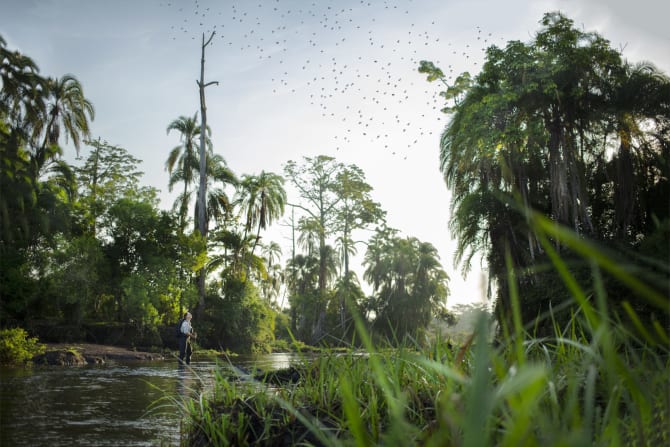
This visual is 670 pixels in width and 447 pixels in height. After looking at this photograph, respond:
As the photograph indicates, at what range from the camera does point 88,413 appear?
6785 millimetres

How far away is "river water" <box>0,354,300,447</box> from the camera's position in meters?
5.06

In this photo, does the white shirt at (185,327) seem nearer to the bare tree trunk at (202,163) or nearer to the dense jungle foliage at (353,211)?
the dense jungle foliage at (353,211)

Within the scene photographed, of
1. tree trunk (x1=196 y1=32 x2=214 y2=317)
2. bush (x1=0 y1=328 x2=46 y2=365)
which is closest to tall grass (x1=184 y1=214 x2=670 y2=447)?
bush (x1=0 y1=328 x2=46 y2=365)

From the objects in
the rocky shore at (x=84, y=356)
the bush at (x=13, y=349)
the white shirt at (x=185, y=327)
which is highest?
the white shirt at (x=185, y=327)

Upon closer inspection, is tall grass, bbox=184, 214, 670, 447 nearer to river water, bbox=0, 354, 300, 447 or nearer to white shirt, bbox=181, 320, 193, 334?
river water, bbox=0, 354, 300, 447

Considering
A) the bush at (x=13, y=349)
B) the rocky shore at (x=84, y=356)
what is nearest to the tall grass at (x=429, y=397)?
the bush at (x=13, y=349)

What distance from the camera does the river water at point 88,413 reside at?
506 cm

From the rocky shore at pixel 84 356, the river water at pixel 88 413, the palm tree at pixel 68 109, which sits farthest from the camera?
the palm tree at pixel 68 109

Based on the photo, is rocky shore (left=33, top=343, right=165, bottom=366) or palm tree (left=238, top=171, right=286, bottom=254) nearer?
rocky shore (left=33, top=343, right=165, bottom=366)

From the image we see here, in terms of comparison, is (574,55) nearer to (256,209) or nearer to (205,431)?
(205,431)

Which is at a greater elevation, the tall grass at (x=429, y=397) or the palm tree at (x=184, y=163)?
the palm tree at (x=184, y=163)

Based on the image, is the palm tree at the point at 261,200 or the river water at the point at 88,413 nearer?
the river water at the point at 88,413

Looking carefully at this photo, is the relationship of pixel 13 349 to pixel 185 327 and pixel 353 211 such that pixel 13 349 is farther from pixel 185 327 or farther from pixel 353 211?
pixel 353 211

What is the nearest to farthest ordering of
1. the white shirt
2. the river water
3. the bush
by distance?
the river water, the white shirt, the bush
